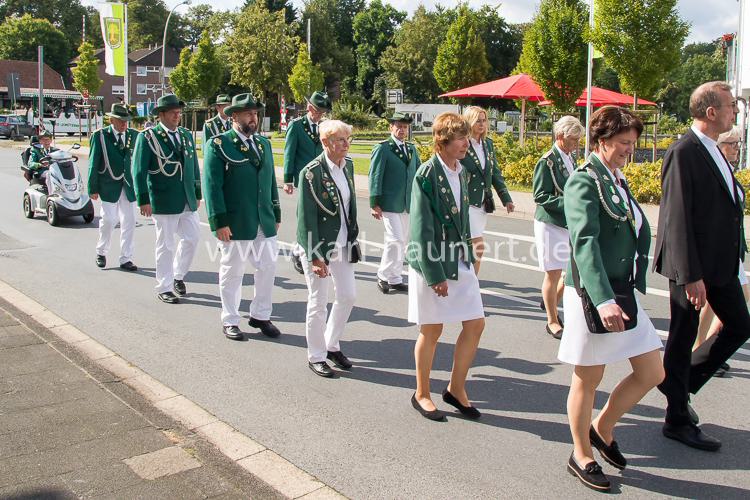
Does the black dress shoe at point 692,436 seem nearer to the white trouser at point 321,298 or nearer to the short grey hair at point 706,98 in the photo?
the short grey hair at point 706,98

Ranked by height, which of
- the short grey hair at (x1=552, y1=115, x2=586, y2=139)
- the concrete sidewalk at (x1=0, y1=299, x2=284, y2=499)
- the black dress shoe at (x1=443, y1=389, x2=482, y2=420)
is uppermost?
the short grey hair at (x1=552, y1=115, x2=586, y2=139)

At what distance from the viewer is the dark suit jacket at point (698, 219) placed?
14.3 feet

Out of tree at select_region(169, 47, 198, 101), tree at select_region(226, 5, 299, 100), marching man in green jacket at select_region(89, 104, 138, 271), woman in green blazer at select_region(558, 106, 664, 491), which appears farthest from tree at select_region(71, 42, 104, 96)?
woman in green blazer at select_region(558, 106, 664, 491)

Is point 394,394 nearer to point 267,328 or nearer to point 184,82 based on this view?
point 267,328

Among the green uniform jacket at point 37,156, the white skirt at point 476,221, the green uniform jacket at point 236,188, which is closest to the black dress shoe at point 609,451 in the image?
the white skirt at point 476,221

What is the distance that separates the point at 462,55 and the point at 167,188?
158ft

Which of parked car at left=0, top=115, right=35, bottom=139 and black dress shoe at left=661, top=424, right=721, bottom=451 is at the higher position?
parked car at left=0, top=115, right=35, bottom=139

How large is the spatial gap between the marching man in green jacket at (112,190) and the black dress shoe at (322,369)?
4779 mm

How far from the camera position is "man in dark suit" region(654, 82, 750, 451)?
4.36 m

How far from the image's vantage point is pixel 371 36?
279 ft

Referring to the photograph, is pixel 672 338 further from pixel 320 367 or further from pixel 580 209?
pixel 320 367

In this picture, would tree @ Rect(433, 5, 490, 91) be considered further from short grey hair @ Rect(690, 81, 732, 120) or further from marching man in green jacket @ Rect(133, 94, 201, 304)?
short grey hair @ Rect(690, 81, 732, 120)

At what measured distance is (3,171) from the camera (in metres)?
24.9

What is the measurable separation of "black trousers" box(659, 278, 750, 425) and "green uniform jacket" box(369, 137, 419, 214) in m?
4.43
